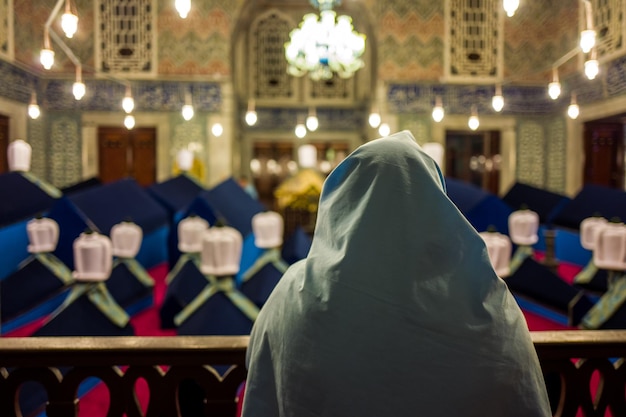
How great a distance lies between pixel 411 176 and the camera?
22.6 inches

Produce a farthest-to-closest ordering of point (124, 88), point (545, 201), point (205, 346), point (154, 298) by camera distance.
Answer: point (124, 88)
point (545, 201)
point (154, 298)
point (205, 346)

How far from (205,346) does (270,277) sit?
3.92ft

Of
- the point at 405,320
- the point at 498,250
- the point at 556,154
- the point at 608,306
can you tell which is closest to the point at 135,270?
the point at 498,250

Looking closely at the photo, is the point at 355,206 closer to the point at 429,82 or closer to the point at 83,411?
the point at 83,411

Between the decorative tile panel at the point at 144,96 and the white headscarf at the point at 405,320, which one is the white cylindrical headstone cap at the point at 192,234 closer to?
the white headscarf at the point at 405,320

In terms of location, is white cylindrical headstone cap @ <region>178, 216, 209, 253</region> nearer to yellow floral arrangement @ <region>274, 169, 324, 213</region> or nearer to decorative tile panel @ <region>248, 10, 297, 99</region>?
yellow floral arrangement @ <region>274, 169, 324, 213</region>

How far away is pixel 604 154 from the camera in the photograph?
5.98 meters

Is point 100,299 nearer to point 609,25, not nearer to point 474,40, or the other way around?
point 609,25

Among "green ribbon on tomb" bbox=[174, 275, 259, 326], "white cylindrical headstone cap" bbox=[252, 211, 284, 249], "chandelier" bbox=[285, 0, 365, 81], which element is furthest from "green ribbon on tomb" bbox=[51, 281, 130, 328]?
"chandelier" bbox=[285, 0, 365, 81]

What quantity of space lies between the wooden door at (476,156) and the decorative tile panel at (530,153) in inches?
12.4

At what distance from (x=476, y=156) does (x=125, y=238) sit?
6.27m

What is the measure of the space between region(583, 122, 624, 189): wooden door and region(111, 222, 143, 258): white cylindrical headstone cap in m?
5.91

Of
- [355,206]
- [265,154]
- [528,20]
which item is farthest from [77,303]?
[528,20]

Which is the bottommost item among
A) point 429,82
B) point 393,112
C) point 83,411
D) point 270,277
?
point 83,411
